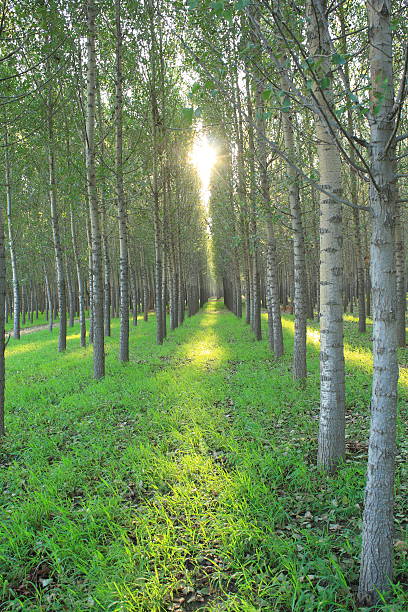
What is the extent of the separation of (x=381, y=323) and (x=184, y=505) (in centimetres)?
283

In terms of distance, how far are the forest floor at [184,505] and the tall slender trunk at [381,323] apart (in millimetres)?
242

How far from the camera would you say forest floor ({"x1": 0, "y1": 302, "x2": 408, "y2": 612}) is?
2.92 metres

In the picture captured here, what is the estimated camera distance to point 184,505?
3.94m

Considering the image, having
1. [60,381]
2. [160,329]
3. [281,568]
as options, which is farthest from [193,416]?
[160,329]

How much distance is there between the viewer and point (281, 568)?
307cm

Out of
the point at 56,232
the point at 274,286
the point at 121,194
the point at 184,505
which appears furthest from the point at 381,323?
the point at 56,232

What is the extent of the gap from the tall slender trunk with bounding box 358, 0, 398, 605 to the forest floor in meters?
0.24

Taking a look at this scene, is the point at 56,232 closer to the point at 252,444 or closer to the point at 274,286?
the point at 274,286

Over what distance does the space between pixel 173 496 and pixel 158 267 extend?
1251cm

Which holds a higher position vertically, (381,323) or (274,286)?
(274,286)

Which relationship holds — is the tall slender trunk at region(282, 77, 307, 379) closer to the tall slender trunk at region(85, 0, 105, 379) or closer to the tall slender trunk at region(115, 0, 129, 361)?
the tall slender trunk at region(85, 0, 105, 379)

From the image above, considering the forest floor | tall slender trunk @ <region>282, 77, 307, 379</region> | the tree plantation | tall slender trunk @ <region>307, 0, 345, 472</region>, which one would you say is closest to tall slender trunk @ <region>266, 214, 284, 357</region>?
the tree plantation

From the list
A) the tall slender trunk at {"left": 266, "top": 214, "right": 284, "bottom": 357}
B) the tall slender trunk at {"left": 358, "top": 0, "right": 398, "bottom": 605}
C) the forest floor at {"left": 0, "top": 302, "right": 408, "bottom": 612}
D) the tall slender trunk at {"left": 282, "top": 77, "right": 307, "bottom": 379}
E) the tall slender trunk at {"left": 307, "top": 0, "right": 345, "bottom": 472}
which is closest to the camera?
the tall slender trunk at {"left": 358, "top": 0, "right": 398, "bottom": 605}

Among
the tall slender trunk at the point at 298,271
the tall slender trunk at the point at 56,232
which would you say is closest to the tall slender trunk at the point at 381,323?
the tall slender trunk at the point at 298,271
